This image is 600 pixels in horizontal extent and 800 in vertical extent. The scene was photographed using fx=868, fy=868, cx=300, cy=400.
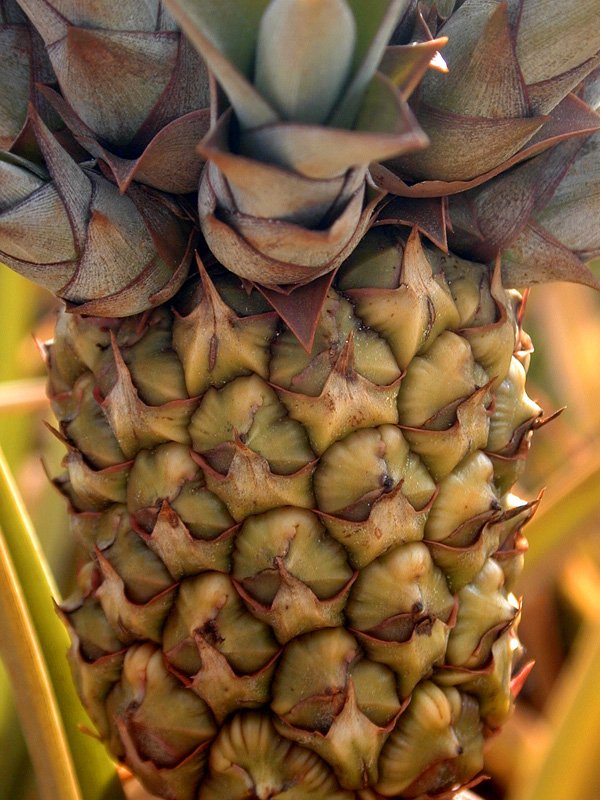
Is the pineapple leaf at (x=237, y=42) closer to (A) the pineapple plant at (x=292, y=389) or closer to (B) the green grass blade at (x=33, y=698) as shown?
(A) the pineapple plant at (x=292, y=389)

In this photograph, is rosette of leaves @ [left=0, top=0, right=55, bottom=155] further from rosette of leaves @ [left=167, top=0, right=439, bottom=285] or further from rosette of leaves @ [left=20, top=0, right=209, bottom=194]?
rosette of leaves @ [left=167, top=0, right=439, bottom=285]

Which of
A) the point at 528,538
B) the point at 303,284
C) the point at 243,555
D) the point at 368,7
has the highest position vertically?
the point at 368,7

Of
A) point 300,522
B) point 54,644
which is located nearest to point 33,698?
point 54,644

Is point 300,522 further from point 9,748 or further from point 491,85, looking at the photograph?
point 9,748

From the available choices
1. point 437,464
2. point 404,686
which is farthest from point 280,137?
point 404,686

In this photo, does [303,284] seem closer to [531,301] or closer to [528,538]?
[528,538]

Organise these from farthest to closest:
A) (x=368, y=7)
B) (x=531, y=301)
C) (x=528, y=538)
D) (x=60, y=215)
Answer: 1. (x=531, y=301)
2. (x=528, y=538)
3. (x=60, y=215)
4. (x=368, y=7)

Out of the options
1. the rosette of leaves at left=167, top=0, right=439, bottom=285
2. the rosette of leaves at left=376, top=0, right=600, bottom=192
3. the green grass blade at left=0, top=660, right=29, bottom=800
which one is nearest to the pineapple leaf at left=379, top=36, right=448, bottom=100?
the rosette of leaves at left=167, top=0, right=439, bottom=285
